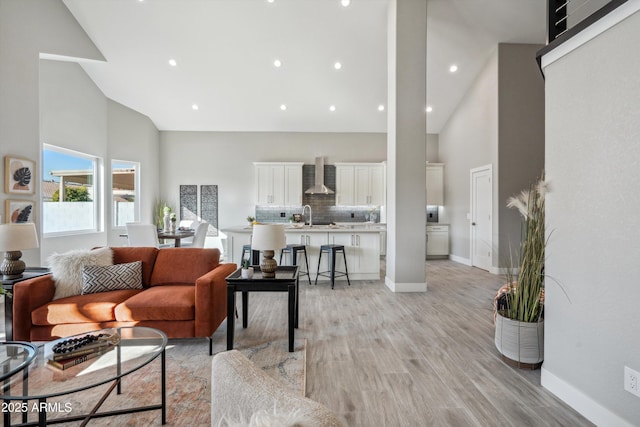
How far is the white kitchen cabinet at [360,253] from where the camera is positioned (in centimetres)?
546

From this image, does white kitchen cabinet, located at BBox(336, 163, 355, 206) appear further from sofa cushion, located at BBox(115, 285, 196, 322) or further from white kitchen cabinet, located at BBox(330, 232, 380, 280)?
sofa cushion, located at BBox(115, 285, 196, 322)

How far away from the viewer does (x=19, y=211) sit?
4.47 metres

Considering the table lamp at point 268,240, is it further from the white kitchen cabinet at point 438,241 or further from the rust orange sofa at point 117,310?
the white kitchen cabinet at point 438,241

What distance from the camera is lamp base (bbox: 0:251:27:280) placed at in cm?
292

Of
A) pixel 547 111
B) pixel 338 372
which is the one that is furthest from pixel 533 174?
pixel 338 372

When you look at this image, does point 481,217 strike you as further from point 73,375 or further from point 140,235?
point 73,375

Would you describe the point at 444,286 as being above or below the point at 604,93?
below

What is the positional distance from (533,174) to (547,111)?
4597 millimetres

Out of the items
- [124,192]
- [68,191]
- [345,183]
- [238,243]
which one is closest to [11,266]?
[238,243]

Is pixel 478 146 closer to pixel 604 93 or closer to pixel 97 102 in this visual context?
pixel 604 93

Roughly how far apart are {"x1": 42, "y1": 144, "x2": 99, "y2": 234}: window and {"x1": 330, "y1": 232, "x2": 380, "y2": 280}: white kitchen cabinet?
496cm

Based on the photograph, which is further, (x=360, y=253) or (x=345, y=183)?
(x=345, y=183)

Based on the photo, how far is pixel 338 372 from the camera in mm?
2459

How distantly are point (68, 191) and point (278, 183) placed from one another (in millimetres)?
4350
